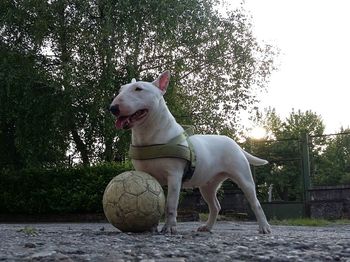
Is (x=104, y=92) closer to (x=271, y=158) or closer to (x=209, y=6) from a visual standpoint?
(x=209, y=6)

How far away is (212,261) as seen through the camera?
11.3ft

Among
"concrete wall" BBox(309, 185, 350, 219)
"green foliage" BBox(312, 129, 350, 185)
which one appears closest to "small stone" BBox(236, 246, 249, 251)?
"concrete wall" BBox(309, 185, 350, 219)

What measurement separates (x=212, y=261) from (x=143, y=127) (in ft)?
9.84

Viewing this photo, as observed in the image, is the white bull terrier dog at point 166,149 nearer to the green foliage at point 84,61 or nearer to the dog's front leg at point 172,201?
the dog's front leg at point 172,201

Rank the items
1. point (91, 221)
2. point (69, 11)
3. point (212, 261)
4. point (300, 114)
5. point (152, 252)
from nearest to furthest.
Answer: point (212, 261) → point (152, 252) → point (91, 221) → point (69, 11) → point (300, 114)

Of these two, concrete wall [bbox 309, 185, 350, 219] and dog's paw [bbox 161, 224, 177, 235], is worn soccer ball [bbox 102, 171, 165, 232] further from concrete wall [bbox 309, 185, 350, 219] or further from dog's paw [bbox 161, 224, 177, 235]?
concrete wall [bbox 309, 185, 350, 219]

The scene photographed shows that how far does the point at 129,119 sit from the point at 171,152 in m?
0.59


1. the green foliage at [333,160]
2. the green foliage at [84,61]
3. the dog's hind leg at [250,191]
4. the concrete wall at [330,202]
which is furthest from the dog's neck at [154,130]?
the green foliage at [333,160]

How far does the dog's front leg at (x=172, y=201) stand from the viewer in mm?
6023

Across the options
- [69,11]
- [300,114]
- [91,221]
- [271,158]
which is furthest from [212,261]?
[300,114]

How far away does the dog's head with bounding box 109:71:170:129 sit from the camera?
5.98 m

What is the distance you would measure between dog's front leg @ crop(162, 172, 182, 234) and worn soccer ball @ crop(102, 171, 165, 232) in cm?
15

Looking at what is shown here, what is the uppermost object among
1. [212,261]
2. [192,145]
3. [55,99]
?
[55,99]

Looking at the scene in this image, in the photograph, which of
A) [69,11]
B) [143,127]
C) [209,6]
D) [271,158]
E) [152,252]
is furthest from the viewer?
[271,158]
